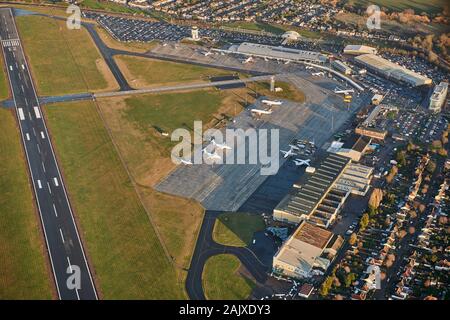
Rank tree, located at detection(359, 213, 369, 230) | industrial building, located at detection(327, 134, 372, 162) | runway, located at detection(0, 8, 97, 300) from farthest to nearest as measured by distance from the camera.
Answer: industrial building, located at detection(327, 134, 372, 162)
tree, located at detection(359, 213, 369, 230)
runway, located at detection(0, 8, 97, 300)

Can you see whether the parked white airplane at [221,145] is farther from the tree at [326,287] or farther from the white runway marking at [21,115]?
the white runway marking at [21,115]

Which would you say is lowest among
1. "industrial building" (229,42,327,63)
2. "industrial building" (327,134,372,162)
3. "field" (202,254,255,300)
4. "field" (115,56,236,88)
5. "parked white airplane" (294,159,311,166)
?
"field" (202,254,255,300)

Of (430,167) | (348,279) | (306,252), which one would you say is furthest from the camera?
(430,167)

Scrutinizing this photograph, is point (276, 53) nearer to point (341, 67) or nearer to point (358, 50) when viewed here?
point (341, 67)

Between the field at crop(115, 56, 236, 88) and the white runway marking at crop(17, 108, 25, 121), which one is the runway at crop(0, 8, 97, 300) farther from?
the field at crop(115, 56, 236, 88)

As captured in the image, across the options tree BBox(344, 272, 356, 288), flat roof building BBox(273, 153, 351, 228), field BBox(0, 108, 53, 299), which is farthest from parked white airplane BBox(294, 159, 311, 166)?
field BBox(0, 108, 53, 299)

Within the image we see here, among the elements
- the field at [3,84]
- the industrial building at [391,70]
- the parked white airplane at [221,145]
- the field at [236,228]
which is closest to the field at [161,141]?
the field at [236,228]

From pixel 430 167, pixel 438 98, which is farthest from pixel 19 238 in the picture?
pixel 438 98
